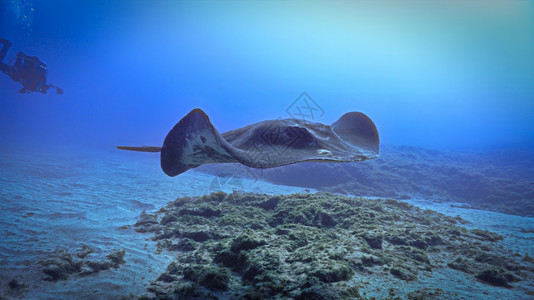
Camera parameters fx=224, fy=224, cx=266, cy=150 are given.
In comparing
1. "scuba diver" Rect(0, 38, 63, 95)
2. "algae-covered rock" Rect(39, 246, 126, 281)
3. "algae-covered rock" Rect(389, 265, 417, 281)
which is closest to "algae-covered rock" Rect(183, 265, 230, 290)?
"algae-covered rock" Rect(39, 246, 126, 281)

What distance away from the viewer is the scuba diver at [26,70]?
18391mm

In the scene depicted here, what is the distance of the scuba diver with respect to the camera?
1839 cm

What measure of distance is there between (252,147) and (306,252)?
2356 mm

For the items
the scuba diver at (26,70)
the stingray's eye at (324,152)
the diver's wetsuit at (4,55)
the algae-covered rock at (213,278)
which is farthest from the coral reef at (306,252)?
the diver's wetsuit at (4,55)

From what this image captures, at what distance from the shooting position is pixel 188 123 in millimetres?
2705

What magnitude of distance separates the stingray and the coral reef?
1.84 meters

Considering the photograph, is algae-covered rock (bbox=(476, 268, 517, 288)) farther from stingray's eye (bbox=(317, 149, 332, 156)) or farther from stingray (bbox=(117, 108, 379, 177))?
stingray's eye (bbox=(317, 149, 332, 156))

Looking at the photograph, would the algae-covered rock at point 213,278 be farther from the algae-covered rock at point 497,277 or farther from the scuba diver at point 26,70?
the scuba diver at point 26,70

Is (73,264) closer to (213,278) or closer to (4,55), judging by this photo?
(213,278)

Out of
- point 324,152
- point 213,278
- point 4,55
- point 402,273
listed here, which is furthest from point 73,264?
point 4,55

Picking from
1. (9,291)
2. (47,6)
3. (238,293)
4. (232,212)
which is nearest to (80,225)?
(9,291)

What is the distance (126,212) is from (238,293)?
7.39 m

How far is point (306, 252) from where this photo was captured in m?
4.21

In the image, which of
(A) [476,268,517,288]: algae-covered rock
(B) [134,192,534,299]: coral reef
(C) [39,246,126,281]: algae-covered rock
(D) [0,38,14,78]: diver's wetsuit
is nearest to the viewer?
(B) [134,192,534,299]: coral reef
